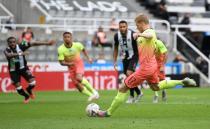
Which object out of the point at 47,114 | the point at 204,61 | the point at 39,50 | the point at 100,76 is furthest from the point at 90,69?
the point at 47,114

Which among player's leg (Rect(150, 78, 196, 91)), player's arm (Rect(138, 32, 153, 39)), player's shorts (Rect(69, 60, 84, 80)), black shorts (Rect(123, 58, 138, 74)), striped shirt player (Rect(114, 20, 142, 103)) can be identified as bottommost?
player's shorts (Rect(69, 60, 84, 80))

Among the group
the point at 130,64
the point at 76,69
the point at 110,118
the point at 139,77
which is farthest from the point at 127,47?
the point at 110,118

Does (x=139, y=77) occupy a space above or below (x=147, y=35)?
below

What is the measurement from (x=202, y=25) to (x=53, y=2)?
26.7 feet

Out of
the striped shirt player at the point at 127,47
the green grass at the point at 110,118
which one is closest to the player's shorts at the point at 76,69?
the green grass at the point at 110,118

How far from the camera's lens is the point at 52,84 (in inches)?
1361

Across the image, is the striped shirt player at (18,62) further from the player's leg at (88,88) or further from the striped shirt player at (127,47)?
the striped shirt player at (127,47)

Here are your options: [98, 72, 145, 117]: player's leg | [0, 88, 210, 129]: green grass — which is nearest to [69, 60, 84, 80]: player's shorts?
[0, 88, 210, 129]: green grass

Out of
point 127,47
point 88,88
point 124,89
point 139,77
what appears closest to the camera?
point 124,89

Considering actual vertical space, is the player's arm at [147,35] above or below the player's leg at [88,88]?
above

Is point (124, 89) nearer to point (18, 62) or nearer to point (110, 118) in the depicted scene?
point (110, 118)

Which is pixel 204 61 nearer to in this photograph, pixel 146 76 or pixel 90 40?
pixel 90 40

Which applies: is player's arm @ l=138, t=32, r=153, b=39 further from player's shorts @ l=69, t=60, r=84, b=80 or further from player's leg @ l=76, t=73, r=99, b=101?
player's shorts @ l=69, t=60, r=84, b=80

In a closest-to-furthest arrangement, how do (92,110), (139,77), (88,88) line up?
1. (139,77)
2. (92,110)
3. (88,88)
